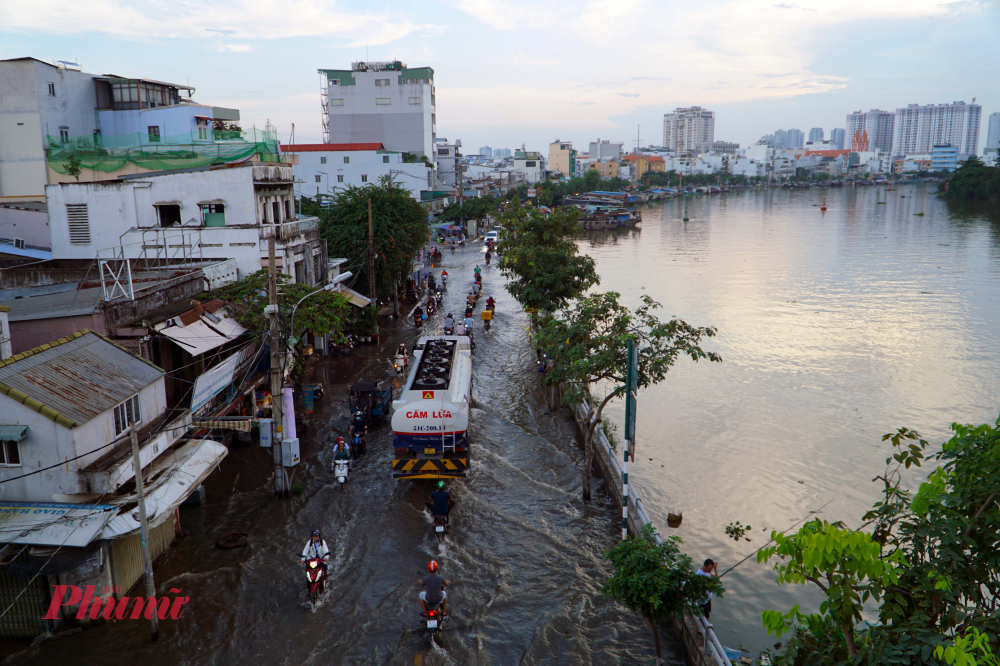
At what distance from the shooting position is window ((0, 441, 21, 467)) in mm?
10484

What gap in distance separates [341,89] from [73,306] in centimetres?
7015

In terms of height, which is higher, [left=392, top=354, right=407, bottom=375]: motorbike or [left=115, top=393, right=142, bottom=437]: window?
[left=115, top=393, right=142, bottom=437]: window

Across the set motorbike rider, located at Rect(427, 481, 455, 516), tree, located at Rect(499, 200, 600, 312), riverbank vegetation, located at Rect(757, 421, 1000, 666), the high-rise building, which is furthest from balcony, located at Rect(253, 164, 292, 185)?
the high-rise building

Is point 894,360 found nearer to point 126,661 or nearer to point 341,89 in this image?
point 126,661

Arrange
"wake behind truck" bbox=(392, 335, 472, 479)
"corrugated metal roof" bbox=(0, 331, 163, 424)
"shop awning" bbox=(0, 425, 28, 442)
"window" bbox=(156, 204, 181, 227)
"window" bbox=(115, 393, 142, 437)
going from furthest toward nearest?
"window" bbox=(156, 204, 181, 227) < "wake behind truck" bbox=(392, 335, 472, 479) < "window" bbox=(115, 393, 142, 437) < "corrugated metal roof" bbox=(0, 331, 163, 424) < "shop awning" bbox=(0, 425, 28, 442)

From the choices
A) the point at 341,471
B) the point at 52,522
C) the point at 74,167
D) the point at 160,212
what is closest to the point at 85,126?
the point at 74,167

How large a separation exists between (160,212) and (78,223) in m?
2.75

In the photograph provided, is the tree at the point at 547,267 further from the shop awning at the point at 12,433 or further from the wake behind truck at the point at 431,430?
the shop awning at the point at 12,433

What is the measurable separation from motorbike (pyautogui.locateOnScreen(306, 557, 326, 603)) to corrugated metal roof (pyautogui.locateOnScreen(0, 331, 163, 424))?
14.2 ft

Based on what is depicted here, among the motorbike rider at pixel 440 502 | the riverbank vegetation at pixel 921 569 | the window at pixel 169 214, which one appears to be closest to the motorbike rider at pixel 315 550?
the motorbike rider at pixel 440 502

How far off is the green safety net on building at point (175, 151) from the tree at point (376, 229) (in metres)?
6.31

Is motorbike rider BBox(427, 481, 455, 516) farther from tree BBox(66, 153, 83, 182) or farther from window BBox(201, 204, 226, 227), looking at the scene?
tree BBox(66, 153, 83, 182)

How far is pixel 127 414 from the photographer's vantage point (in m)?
12.2

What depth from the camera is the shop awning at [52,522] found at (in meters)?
9.84
